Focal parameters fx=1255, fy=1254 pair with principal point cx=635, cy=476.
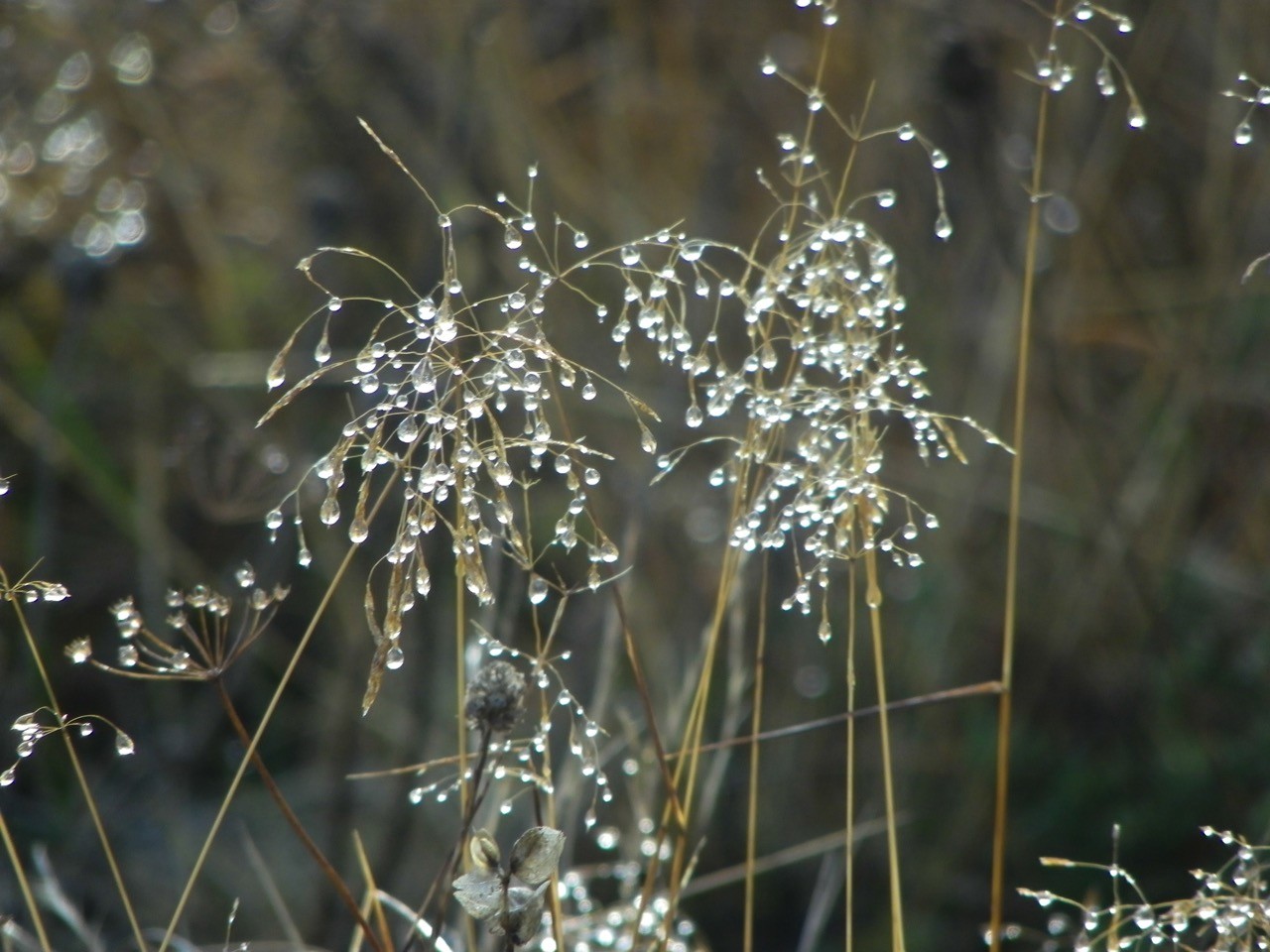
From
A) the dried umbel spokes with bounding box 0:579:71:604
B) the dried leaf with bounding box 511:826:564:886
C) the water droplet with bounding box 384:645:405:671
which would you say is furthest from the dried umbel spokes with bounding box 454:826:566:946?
the dried umbel spokes with bounding box 0:579:71:604

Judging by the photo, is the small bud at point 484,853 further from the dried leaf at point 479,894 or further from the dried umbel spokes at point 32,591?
the dried umbel spokes at point 32,591

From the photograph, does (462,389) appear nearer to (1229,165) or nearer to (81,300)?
(81,300)

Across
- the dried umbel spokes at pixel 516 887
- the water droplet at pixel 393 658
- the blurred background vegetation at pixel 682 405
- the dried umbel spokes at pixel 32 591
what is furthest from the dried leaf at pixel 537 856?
the blurred background vegetation at pixel 682 405

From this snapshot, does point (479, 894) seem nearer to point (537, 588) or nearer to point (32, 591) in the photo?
point (537, 588)

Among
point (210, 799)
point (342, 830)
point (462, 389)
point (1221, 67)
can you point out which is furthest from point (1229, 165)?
point (210, 799)

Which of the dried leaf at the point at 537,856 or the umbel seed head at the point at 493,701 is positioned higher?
the umbel seed head at the point at 493,701

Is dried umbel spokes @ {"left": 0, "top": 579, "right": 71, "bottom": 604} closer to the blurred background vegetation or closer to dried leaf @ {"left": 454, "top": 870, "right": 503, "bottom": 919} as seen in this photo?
dried leaf @ {"left": 454, "top": 870, "right": 503, "bottom": 919}

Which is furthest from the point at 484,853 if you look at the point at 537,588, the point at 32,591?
the point at 32,591
